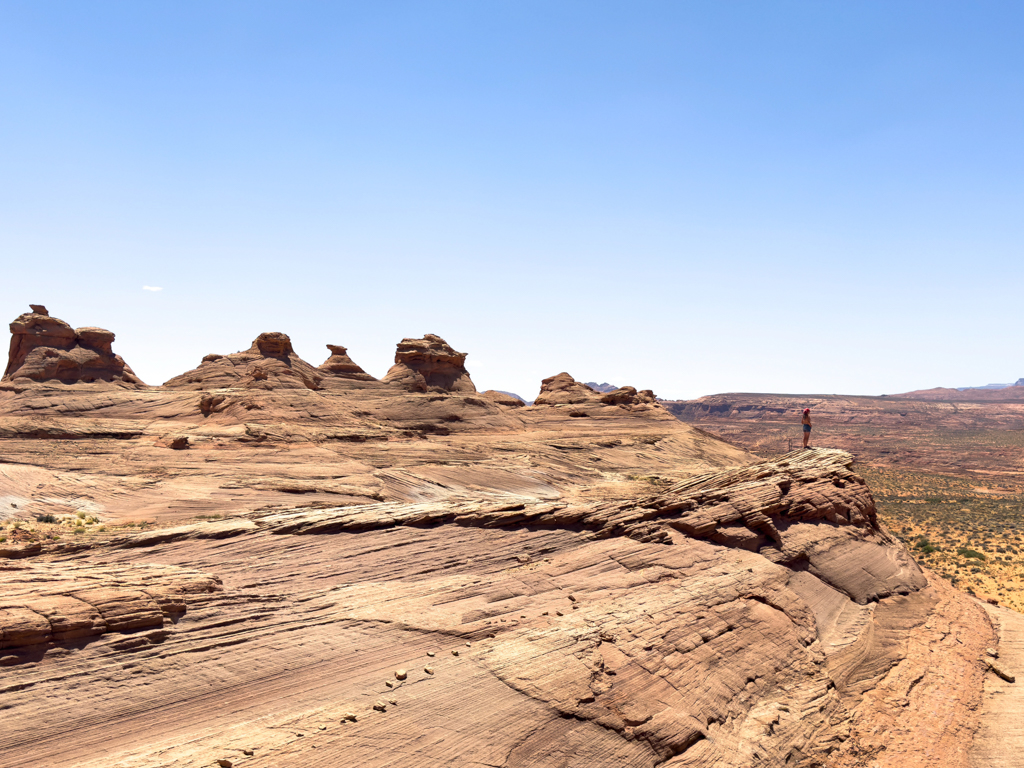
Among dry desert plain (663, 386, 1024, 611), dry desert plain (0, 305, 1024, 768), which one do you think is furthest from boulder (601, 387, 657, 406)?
dry desert plain (0, 305, 1024, 768)

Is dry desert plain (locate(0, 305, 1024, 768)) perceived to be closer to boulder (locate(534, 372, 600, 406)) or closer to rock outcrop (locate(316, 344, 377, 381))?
rock outcrop (locate(316, 344, 377, 381))

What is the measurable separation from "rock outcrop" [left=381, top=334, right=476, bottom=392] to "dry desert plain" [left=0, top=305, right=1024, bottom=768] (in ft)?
88.3

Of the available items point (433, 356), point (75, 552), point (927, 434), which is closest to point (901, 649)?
point (75, 552)

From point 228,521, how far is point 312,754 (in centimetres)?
713

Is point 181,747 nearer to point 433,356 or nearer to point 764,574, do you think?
point 764,574

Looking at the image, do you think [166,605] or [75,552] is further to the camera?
[75,552]

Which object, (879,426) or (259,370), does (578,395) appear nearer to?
(259,370)

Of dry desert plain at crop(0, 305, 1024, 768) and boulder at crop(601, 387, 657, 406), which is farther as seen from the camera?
boulder at crop(601, 387, 657, 406)

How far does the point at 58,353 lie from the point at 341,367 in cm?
2176

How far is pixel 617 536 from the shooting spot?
1557 centimetres

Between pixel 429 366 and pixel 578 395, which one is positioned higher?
pixel 429 366

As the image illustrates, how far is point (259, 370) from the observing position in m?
42.9

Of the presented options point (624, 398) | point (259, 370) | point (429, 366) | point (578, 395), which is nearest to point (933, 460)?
point (624, 398)

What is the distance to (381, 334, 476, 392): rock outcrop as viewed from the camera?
51.8 metres
